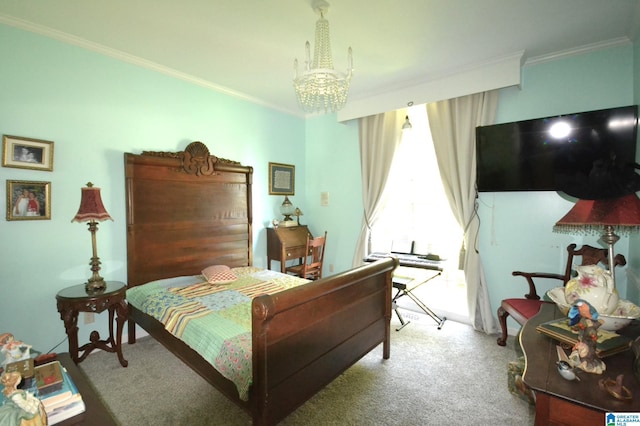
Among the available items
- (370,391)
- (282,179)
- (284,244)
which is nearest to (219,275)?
(284,244)

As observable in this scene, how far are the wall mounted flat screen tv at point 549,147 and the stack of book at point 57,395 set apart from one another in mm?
3249

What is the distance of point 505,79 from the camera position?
2777 millimetres

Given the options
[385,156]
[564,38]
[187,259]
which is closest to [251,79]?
[385,156]

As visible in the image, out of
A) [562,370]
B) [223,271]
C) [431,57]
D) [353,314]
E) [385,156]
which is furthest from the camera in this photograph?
[385,156]

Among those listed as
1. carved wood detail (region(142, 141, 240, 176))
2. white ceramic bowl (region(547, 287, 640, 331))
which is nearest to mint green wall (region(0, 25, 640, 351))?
carved wood detail (region(142, 141, 240, 176))

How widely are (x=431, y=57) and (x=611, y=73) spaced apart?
151 centimetres

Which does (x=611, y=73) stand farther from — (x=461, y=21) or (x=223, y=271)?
(x=223, y=271)

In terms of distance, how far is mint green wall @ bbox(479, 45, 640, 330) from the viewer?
2.53 metres

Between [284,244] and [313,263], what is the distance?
1.59 feet

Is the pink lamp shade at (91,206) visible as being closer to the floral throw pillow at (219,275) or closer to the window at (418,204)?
the floral throw pillow at (219,275)

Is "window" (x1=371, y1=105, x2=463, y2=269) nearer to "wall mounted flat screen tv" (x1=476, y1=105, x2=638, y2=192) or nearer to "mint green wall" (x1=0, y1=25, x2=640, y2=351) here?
"mint green wall" (x1=0, y1=25, x2=640, y2=351)

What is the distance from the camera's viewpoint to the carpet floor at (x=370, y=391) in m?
1.86

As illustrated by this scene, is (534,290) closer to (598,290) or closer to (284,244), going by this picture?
(598,290)

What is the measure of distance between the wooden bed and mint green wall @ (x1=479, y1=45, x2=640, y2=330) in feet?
4.51
